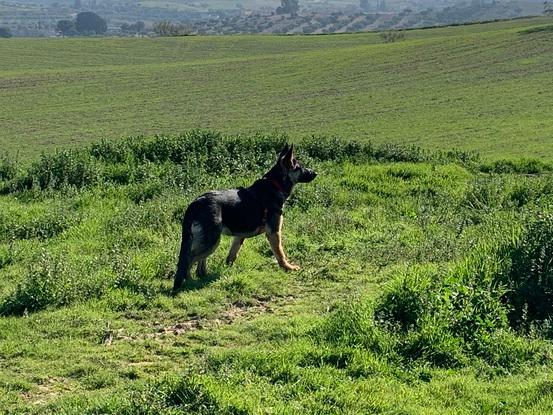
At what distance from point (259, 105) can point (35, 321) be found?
37.2 m

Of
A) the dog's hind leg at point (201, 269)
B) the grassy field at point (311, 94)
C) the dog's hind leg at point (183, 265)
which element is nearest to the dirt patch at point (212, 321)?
the dog's hind leg at point (183, 265)

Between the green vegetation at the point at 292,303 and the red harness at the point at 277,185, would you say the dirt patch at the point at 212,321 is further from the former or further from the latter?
the red harness at the point at 277,185

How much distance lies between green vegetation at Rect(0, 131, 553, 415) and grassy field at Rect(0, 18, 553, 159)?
454 inches

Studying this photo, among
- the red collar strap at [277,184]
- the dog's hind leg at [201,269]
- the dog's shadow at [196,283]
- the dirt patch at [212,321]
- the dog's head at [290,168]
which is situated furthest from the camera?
the dog's head at [290,168]

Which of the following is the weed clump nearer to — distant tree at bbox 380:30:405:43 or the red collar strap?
the red collar strap

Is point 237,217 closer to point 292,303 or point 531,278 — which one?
point 292,303

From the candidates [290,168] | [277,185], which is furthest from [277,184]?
[290,168]

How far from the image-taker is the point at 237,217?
9.97 metres

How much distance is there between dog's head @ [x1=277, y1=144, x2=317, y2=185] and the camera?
10844mm

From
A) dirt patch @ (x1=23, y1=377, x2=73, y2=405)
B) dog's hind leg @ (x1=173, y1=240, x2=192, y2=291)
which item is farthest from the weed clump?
dirt patch @ (x1=23, y1=377, x2=73, y2=405)

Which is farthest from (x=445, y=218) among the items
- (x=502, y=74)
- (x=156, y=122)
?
(x=502, y=74)

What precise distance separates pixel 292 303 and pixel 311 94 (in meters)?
39.5

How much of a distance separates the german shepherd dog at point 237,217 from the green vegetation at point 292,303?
0.34m

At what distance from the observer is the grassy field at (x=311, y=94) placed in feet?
104
